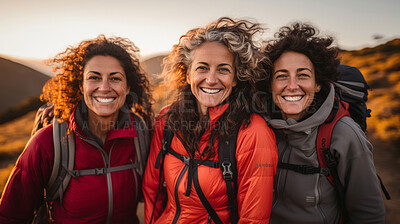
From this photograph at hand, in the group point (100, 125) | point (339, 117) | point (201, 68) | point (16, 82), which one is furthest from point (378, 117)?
point (16, 82)

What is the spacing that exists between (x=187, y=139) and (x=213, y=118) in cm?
38

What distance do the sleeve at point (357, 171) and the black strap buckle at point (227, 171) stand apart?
3.53 feet

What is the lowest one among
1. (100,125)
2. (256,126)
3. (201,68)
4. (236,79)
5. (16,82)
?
(256,126)

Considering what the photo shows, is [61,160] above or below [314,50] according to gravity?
below

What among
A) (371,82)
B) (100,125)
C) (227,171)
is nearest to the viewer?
(227,171)

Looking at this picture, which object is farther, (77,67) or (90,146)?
(77,67)

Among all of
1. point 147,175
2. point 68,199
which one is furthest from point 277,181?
point 68,199

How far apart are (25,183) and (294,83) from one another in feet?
10.3

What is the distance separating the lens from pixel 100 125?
2820 millimetres

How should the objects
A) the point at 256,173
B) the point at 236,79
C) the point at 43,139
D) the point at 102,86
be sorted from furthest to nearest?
the point at 102,86, the point at 236,79, the point at 43,139, the point at 256,173

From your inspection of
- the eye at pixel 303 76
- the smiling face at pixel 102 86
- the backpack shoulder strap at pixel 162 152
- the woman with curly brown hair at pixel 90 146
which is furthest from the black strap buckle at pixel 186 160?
the eye at pixel 303 76

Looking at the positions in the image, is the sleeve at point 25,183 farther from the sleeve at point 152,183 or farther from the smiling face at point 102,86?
the sleeve at point 152,183

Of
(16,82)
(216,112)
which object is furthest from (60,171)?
(16,82)

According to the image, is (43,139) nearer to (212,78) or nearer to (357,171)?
(212,78)
